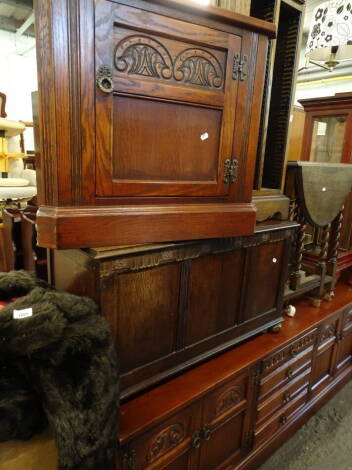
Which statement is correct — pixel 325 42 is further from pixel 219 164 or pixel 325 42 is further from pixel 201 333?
pixel 201 333

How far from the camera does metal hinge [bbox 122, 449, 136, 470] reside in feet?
3.06

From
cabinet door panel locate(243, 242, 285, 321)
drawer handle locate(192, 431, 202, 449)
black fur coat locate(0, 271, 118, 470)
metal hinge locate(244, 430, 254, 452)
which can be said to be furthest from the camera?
metal hinge locate(244, 430, 254, 452)

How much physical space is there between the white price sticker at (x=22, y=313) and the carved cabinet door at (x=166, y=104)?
316 mm

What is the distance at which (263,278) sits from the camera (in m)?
1.33

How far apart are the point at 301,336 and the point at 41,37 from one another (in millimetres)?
1575

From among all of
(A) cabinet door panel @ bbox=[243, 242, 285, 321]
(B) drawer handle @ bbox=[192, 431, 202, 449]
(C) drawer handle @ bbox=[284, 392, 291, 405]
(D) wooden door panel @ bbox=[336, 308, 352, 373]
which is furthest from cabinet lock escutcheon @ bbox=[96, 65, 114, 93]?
Result: (D) wooden door panel @ bbox=[336, 308, 352, 373]

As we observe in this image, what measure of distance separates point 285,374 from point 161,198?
3.86 ft

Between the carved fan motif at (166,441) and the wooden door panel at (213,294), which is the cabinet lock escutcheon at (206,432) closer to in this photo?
the carved fan motif at (166,441)

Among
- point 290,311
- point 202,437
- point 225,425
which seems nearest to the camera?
point 202,437

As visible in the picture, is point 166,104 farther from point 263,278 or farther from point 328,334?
point 328,334

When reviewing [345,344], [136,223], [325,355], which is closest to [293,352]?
[325,355]

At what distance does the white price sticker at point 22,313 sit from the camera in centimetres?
69

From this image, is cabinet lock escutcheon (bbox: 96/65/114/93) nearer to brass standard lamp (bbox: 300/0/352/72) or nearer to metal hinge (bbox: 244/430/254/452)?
brass standard lamp (bbox: 300/0/352/72)

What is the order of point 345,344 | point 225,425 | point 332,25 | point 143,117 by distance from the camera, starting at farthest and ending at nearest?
point 345,344
point 332,25
point 225,425
point 143,117
